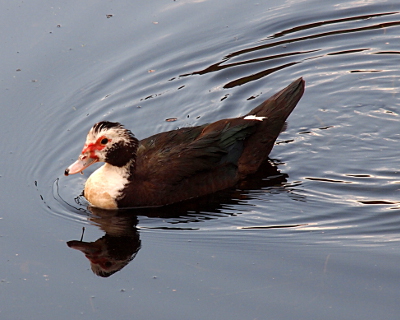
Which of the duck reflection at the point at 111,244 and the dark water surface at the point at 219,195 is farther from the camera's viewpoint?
the duck reflection at the point at 111,244

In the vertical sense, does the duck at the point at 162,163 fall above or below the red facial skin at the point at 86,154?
below

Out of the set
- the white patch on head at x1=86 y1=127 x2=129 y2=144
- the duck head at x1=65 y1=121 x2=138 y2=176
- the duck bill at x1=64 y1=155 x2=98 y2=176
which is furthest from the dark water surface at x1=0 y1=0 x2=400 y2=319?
the white patch on head at x1=86 y1=127 x2=129 y2=144

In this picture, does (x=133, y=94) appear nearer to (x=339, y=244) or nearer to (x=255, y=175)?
(x=255, y=175)

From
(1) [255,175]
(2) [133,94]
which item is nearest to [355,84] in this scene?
(1) [255,175]

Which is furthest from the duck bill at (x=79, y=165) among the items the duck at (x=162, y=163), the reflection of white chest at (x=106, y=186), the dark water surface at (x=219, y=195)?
the dark water surface at (x=219, y=195)

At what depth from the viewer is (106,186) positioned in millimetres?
9336

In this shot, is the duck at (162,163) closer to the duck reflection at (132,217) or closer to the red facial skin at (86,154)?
the red facial skin at (86,154)

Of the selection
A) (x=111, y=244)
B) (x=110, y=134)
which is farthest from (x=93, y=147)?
(x=111, y=244)

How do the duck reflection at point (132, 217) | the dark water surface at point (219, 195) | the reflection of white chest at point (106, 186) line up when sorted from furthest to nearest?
the reflection of white chest at point (106, 186), the duck reflection at point (132, 217), the dark water surface at point (219, 195)

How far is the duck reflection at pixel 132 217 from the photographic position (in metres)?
8.30

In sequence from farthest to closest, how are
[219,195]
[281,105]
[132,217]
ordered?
[281,105]
[219,195]
[132,217]

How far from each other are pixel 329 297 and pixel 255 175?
2.96m

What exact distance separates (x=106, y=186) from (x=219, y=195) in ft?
4.83

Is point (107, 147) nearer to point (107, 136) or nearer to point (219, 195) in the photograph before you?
point (107, 136)
